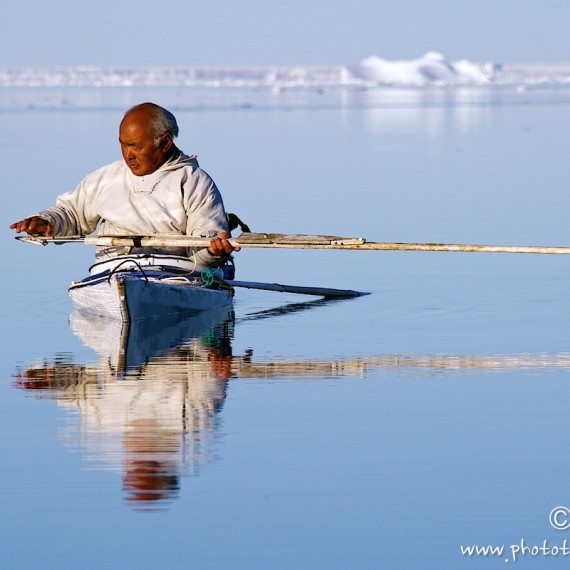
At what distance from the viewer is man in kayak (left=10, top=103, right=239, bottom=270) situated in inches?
373

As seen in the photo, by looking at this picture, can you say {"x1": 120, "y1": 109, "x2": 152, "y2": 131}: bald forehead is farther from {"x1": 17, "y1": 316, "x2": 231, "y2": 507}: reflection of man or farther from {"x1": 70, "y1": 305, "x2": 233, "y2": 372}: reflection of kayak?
{"x1": 17, "y1": 316, "x2": 231, "y2": 507}: reflection of man

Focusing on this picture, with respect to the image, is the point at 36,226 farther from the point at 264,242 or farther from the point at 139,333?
the point at 264,242

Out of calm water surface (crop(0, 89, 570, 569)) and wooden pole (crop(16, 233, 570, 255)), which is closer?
calm water surface (crop(0, 89, 570, 569))

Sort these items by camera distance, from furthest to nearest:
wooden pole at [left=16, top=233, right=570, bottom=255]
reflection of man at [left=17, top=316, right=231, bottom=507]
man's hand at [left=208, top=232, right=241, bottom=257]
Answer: man's hand at [left=208, top=232, right=241, bottom=257]
wooden pole at [left=16, top=233, right=570, bottom=255]
reflection of man at [left=17, top=316, right=231, bottom=507]

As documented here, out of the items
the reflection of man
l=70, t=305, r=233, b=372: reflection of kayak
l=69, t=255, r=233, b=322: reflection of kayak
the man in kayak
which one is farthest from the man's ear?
the reflection of man

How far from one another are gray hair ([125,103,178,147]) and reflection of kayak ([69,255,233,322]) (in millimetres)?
722

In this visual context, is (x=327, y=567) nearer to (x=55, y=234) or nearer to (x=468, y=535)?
(x=468, y=535)

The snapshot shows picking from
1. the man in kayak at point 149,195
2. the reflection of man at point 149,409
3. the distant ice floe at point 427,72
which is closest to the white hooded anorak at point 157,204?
the man in kayak at point 149,195

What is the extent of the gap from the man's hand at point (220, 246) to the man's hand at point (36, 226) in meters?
1.05

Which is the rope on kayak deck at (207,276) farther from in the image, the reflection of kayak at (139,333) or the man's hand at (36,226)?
the man's hand at (36,226)

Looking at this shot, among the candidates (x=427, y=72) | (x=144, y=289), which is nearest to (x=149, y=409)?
(x=144, y=289)

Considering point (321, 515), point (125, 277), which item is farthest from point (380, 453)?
point (125, 277)

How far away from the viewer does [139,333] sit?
30.0 ft

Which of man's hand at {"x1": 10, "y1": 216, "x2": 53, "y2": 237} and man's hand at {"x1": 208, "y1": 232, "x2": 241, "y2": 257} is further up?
man's hand at {"x1": 10, "y1": 216, "x2": 53, "y2": 237}
